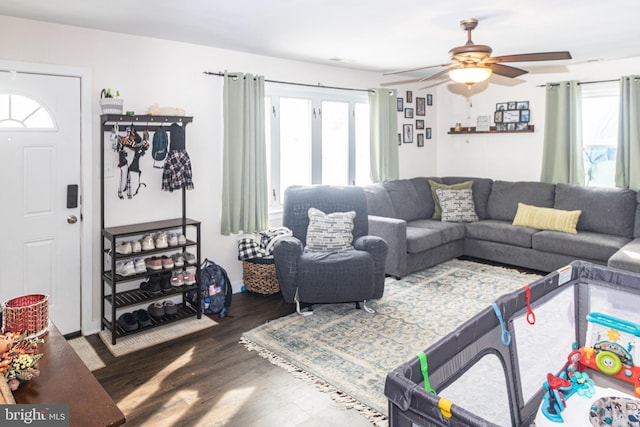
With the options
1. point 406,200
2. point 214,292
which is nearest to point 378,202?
point 406,200

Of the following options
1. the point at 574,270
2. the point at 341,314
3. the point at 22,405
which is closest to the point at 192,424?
the point at 22,405

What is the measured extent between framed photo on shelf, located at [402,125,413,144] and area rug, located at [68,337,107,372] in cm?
446

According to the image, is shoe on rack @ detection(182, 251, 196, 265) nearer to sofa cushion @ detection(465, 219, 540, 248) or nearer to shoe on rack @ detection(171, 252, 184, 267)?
shoe on rack @ detection(171, 252, 184, 267)

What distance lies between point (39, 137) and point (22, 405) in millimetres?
2518

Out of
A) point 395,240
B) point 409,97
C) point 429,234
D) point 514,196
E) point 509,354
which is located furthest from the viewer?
point 409,97

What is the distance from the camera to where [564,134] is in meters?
5.17

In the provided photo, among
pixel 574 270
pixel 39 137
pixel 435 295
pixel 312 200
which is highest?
pixel 39 137

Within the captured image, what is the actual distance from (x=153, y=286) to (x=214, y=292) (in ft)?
1.67

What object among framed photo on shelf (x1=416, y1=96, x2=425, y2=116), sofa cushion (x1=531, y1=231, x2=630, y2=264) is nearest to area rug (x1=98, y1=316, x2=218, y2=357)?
sofa cushion (x1=531, y1=231, x2=630, y2=264)

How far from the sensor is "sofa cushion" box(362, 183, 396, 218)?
519 centimetres

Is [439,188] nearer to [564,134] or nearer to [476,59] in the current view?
[564,134]

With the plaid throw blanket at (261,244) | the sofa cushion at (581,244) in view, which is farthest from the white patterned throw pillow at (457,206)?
the plaid throw blanket at (261,244)

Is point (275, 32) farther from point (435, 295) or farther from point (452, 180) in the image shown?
point (452, 180)

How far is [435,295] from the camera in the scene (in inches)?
166
